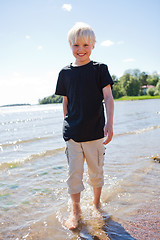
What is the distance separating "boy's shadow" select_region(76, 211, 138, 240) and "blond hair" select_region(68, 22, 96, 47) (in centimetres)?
209

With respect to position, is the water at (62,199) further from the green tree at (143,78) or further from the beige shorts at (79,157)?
the green tree at (143,78)

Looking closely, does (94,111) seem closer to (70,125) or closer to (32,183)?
(70,125)

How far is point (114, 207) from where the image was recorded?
3.12m

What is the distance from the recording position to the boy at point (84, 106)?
2549mm

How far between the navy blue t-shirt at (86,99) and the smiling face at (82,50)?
2.6 inches

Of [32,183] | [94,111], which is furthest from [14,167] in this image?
[94,111]

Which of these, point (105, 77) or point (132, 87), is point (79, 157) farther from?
point (132, 87)

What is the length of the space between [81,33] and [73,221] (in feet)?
7.05

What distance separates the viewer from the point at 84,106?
2.56 metres

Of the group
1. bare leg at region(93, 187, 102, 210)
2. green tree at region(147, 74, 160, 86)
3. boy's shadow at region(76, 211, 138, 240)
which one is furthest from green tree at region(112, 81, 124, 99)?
boy's shadow at region(76, 211, 138, 240)

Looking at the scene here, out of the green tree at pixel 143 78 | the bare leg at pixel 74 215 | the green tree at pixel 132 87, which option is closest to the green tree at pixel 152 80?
the green tree at pixel 143 78

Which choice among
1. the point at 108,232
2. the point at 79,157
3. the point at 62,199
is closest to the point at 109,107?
the point at 79,157

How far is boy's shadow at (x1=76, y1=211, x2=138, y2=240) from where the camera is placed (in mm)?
2396

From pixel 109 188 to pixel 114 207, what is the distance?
2.18 ft
